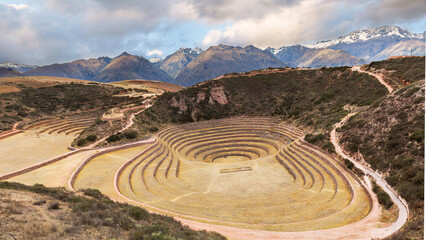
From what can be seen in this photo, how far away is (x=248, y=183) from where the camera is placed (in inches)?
952

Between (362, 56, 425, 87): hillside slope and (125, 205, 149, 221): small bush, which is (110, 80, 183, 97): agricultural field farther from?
(362, 56, 425, 87): hillside slope

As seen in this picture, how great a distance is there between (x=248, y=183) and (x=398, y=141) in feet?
49.9

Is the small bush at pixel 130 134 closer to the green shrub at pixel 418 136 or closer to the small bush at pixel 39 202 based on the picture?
the small bush at pixel 39 202

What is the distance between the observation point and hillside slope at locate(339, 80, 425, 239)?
47.1 feet

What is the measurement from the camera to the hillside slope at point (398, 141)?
47.1 feet

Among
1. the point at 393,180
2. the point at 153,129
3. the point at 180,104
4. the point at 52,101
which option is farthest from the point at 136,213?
the point at 52,101

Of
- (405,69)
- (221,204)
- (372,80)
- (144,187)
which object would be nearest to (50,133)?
(144,187)

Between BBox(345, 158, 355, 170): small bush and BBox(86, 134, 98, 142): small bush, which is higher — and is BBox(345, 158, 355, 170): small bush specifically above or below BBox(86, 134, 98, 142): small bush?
below

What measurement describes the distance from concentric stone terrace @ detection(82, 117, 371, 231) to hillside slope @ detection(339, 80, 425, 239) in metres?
2.75

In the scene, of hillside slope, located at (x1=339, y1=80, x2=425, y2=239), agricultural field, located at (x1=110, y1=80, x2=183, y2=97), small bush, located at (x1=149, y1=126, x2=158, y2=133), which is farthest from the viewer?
agricultural field, located at (x1=110, y1=80, x2=183, y2=97)

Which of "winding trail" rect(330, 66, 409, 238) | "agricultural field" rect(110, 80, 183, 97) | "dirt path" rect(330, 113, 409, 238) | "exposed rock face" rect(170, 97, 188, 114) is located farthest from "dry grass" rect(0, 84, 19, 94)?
"dirt path" rect(330, 113, 409, 238)

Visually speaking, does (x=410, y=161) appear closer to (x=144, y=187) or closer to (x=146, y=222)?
(x=146, y=222)

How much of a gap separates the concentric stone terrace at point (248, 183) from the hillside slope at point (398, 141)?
9.02 ft

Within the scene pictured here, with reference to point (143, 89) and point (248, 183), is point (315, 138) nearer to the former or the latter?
point (248, 183)
